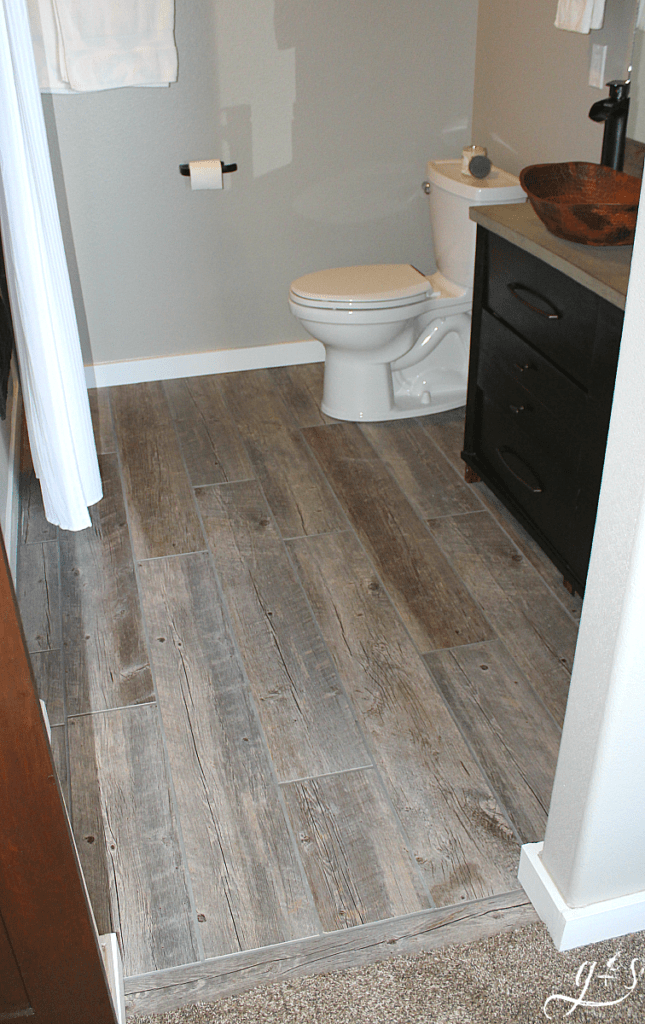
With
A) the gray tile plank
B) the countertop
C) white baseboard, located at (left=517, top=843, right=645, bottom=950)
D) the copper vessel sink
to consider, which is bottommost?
the gray tile plank

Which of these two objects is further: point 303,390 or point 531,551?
point 303,390

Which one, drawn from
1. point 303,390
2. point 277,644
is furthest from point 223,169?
point 277,644

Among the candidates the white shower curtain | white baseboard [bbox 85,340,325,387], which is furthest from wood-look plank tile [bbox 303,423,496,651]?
the white shower curtain

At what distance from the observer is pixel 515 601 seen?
236cm

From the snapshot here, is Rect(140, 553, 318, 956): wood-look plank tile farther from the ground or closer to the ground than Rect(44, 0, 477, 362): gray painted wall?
closer to the ground

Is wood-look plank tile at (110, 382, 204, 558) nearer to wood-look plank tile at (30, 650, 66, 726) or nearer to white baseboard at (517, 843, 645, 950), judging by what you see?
wood-look plank tile at (30, 650, 66, 726)

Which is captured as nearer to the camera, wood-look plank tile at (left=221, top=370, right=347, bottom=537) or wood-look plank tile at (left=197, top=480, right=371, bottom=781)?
wood-look plank tile at (left=197, top=480, right=371, bottom=781)

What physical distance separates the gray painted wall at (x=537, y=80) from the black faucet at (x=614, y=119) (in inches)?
5.7

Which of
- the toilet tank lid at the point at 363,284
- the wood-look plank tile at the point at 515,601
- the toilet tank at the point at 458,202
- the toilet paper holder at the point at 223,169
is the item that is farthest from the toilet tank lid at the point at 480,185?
the wood-look plank tile at the point at 515,601

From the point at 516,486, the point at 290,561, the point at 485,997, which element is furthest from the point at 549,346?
the point at 485,997

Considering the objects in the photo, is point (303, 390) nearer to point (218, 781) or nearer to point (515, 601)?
point (515, 601)

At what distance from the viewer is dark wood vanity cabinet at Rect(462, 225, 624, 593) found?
6.82ft

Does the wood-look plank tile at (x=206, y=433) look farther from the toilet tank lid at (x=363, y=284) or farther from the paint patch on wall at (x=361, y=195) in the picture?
the paint patch on wall at (x=361, y=195)

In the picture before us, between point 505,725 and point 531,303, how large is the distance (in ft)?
3.38
